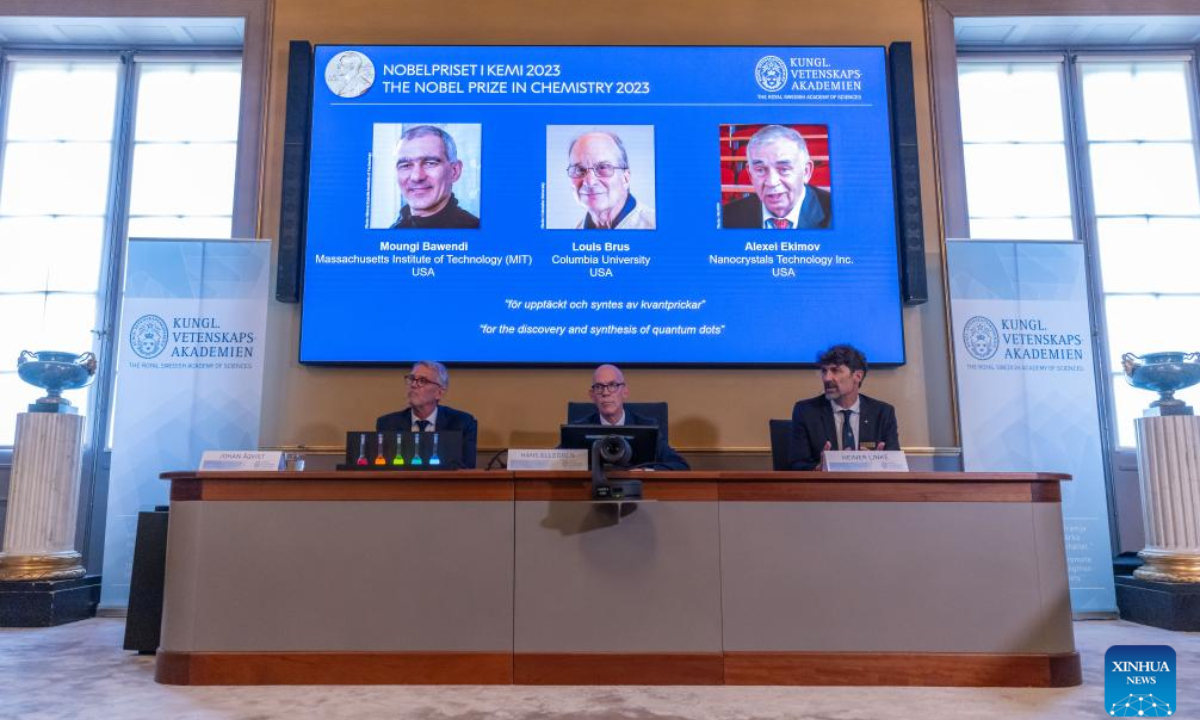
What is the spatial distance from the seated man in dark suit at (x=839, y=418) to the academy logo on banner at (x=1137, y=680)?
1.33 metres

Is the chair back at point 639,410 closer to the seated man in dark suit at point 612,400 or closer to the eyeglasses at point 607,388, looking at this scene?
the seated man in dark suit at point 612,400

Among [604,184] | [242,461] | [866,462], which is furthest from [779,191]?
[242,461]

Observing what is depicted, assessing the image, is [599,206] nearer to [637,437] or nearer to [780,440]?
[780,440]

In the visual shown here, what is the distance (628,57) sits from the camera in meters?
4.67

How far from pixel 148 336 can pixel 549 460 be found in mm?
2835

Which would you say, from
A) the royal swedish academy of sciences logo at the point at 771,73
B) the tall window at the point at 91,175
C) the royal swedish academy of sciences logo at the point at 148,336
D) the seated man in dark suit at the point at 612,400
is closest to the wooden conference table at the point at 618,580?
the seated man in dark suit at the point at 612,400

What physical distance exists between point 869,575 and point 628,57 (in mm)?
3271

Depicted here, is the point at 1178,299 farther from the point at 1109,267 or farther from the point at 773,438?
the point at 773,438

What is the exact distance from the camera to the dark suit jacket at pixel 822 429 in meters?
3.47

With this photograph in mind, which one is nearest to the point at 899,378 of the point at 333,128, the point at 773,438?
the point at 773,438

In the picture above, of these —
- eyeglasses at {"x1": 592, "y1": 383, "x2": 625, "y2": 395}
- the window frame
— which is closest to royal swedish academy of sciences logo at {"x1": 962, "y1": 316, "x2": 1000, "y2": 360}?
eyeglasses at {"x1": 592, "y1": 383, "x2": 625, "y2": 395}

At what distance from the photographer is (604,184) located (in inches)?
178

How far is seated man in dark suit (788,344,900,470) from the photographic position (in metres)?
3.45

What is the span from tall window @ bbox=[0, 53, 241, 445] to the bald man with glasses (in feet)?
8.02
